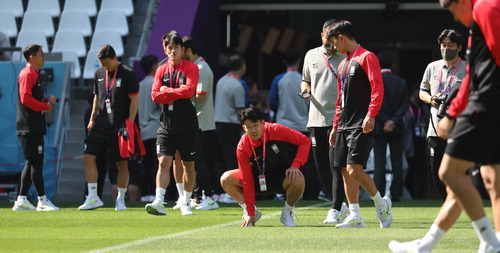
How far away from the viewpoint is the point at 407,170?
16672 mm

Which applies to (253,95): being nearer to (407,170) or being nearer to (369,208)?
(407,170)

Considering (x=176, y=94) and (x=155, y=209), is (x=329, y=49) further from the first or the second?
(x=155, y=209)

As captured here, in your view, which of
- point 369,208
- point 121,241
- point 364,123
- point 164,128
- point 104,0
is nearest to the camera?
point 121,241

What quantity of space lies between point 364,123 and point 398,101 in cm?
604

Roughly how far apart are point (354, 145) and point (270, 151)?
981 mm

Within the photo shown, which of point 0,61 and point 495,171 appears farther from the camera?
point 0,61

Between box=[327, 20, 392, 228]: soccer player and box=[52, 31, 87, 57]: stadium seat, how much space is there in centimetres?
980

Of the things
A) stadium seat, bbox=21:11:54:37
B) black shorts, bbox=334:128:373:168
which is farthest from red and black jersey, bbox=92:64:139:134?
stadium seat, bbox=21:11:54:37

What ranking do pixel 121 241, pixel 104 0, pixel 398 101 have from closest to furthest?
pixel 121 241 → pixel 398 101 → pixel 104 0

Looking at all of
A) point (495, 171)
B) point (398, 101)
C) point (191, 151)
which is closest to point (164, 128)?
point (191, 151)

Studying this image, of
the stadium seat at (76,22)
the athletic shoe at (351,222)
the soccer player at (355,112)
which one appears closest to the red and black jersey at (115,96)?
the soccer player at (355,112)

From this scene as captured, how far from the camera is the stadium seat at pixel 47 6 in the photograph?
755 inches

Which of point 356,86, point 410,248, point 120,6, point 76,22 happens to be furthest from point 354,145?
point 76,22

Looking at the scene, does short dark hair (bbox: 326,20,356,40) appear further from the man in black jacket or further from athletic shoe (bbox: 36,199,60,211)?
the man in black jacket
